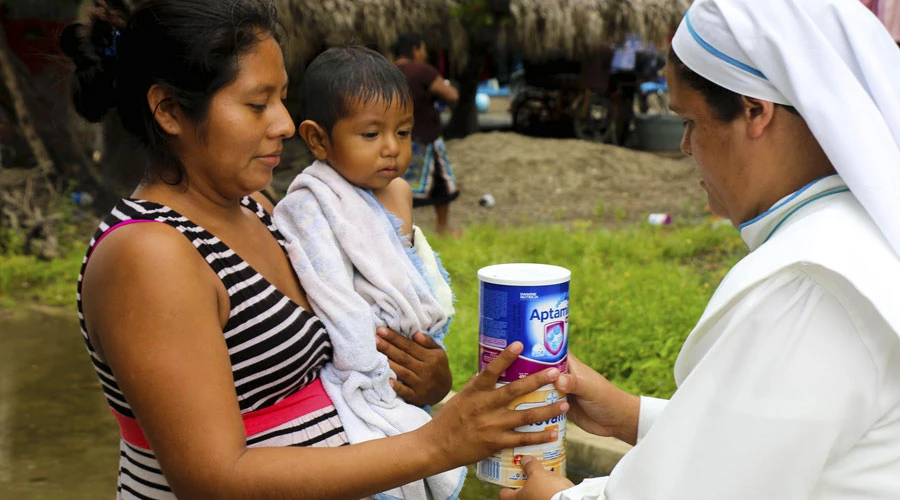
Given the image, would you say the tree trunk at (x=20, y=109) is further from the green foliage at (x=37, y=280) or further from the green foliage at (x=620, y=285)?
the green foliage at (x=620, y=285)

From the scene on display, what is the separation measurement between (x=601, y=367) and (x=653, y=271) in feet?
6.63

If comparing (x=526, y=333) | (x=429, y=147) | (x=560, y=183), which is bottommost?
(x=560, y=183)

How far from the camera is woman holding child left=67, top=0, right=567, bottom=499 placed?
5.53 ft

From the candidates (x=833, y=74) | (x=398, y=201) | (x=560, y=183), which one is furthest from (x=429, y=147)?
(x=833, y=74)

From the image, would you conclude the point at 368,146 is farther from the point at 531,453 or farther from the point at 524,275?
the point at 531,453

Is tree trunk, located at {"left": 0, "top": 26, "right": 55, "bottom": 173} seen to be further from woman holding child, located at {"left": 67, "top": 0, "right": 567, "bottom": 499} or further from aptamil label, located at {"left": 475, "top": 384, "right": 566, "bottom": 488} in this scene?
aptamil label, located at {"left": 475, "top": 384, "right": 566, "bottom": 488}

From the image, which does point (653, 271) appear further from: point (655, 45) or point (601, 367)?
point (655, 45)

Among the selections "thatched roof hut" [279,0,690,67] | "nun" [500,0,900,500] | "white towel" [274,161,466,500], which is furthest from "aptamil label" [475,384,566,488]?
"thatched roof hut" [279,0,690,67]

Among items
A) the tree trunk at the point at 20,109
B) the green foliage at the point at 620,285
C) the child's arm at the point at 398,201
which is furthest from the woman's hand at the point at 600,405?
the tree trunk at the point at 20,109

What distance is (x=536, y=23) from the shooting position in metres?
13.8

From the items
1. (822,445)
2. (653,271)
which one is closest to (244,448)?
(822,445)

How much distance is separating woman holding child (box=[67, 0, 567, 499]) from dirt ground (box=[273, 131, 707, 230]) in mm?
7834

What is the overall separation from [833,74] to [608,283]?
477 cm

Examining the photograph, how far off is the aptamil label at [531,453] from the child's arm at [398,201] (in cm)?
91
